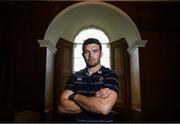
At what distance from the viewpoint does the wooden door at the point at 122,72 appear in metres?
3.65

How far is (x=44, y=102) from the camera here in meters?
3.03

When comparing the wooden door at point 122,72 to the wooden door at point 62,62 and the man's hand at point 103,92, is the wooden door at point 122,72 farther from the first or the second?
the man's hand at point 103,92

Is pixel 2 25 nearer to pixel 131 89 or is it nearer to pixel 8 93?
pixel 8 93

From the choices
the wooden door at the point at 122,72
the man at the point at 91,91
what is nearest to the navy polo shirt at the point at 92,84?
the man at the point at 91,91

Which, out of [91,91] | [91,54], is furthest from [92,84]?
[91,54]

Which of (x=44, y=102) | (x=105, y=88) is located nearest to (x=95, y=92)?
(x=105, y=88)

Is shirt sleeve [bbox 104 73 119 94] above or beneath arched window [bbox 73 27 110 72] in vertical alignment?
beneath

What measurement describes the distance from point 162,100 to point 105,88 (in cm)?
236

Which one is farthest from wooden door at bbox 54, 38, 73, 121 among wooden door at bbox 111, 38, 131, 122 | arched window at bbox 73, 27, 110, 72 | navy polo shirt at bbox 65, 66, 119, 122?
navy polo shirt at bbox 65, 66, 119, 122

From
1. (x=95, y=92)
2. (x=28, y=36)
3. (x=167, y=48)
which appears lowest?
(x=95, y=92)

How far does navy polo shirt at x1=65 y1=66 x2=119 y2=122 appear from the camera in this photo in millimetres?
1026

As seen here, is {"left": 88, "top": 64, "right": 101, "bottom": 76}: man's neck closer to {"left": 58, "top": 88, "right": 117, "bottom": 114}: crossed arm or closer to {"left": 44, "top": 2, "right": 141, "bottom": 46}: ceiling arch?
{"left": 58, "top": 88, "right": 117, "bottom": 114}: crossed arm

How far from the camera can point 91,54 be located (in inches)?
41.5

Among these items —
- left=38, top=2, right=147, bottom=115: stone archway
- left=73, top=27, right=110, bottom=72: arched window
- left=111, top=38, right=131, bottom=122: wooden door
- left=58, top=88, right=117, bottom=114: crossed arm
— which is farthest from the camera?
left=73, top=27, right=110, bottom=72: arched window
